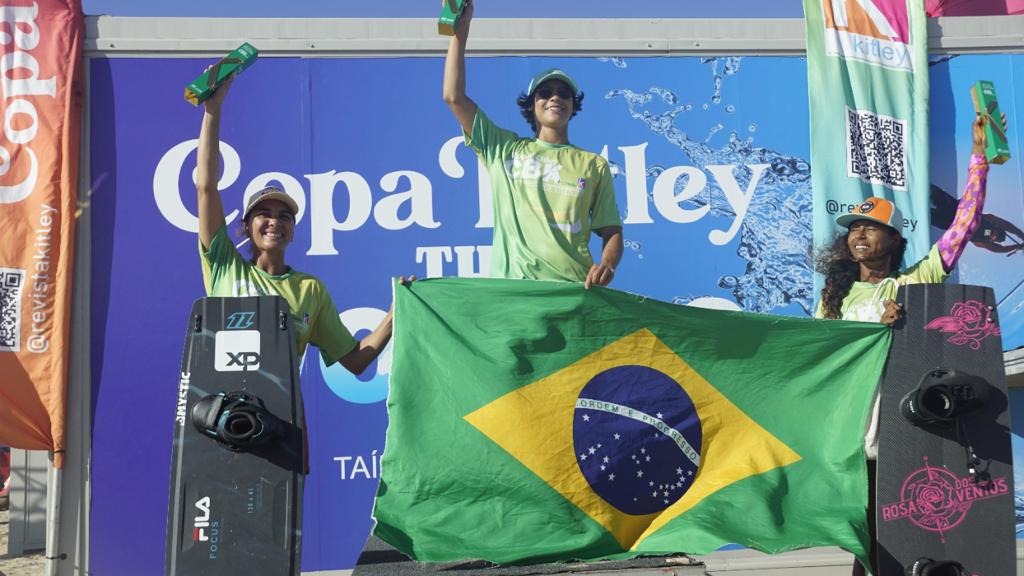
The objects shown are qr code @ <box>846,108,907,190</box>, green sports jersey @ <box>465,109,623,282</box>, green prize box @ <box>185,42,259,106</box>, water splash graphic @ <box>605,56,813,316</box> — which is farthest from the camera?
qr code @ <box>846,108,907,190</box>

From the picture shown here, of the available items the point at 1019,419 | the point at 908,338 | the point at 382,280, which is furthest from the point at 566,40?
the point at 1019,419

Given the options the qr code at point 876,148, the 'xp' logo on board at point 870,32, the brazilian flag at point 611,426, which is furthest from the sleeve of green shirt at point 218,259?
the 'xp' logo on board at point 870,32

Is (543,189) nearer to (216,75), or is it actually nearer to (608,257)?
(608,257)

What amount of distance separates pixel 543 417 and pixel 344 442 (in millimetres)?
2358

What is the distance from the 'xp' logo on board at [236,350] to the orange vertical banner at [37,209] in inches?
103

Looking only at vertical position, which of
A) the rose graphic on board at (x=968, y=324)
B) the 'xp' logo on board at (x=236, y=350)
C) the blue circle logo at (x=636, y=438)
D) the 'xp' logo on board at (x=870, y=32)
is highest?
the 'xp' logo on board at (x=870, y=32)

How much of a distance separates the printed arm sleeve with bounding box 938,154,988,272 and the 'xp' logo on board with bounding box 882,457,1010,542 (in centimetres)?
101

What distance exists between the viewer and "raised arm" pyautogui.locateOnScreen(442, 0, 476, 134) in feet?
13.3

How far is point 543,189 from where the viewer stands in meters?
4.23

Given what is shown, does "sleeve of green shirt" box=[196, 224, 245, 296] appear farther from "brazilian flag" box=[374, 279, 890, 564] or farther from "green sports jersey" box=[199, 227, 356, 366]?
"brazilian flag" box=[374, 279, 890, 564]

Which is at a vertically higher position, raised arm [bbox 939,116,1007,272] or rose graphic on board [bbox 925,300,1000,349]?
raised arm [bbox 939,116,1007,272]

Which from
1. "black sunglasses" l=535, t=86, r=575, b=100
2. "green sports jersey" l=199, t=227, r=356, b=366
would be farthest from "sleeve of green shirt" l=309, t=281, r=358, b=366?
"black sunglasses" l=535, t=86, r=575, b=100

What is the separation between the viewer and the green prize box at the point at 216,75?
341 centimetres

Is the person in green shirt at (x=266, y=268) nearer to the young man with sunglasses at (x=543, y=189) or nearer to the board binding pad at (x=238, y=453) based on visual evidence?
the board binding pad at (x=238, y=453)
